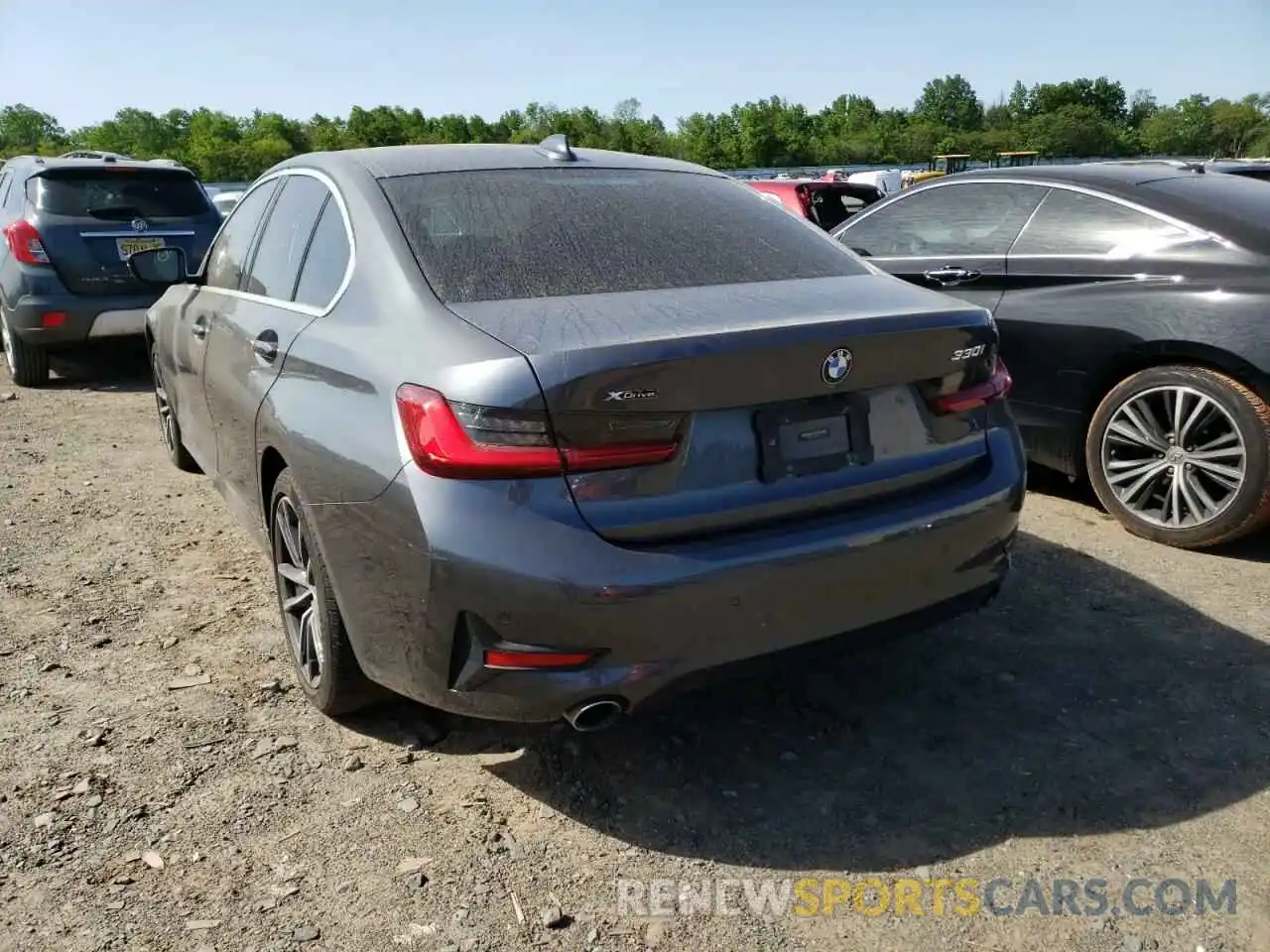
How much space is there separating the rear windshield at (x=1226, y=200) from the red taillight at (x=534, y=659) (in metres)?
3.53

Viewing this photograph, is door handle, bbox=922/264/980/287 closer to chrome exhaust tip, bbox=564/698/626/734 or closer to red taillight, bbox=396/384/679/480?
red taillight, bbox=396/384/679/480

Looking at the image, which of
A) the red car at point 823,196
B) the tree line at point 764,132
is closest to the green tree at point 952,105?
the tree line at point 764,132

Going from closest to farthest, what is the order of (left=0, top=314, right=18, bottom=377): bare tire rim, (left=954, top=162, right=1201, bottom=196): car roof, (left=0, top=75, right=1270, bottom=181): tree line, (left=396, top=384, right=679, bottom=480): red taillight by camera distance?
(left=396, top=384, right=679, bottom=480): red taillight
(left=954, top=162, right=1201, bottom=196): car roof
(left=0, top=314, right=18, bottom=377): bare tire rim
(left=0, top=75, right=1270, bottom=181): tree line

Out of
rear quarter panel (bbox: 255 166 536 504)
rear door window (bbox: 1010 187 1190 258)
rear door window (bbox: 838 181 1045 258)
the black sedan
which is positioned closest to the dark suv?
rear door window (bbox: 838 181 1045 258)

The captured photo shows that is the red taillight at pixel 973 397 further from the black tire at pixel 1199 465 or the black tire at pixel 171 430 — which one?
the black tire at pixel 171 430

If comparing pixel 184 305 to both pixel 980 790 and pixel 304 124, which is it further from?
pixel 304 124

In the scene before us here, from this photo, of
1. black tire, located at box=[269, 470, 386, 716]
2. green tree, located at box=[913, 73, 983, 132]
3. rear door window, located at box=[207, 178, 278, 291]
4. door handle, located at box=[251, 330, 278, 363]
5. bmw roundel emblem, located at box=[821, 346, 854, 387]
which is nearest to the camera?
bmw roundel emblem, located at box=[821, 346, 854, 387]

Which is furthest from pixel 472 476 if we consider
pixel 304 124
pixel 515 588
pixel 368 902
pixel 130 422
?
pixel 304 124

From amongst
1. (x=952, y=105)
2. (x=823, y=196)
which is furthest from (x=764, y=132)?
(x=823, y=196)

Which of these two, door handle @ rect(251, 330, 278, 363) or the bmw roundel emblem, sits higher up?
door handle @ rect(251, 330, 278, 363)

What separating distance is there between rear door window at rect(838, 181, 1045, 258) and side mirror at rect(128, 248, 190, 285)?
3479 mm

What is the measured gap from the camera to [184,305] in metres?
4.60

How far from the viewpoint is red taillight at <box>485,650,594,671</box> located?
2363mm

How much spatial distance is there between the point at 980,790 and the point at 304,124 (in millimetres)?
122031
